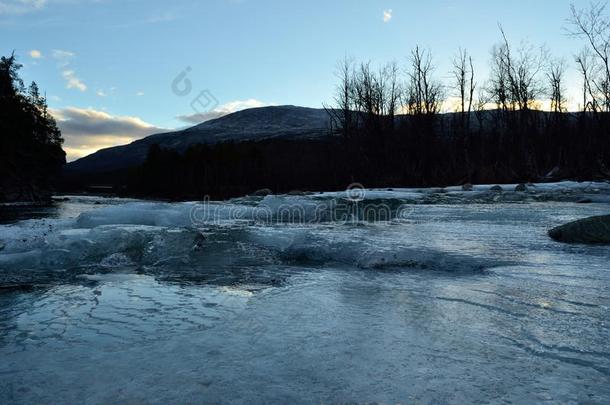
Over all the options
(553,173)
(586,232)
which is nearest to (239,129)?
(553,173)

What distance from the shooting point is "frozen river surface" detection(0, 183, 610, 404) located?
73.8 inches

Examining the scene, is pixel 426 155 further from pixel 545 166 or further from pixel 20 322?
pixel 20 322

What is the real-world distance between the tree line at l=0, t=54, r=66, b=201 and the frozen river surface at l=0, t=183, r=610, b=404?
4165 cm

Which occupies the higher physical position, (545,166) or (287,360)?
(545,166)

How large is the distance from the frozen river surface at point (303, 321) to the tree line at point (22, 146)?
41654 millimetres

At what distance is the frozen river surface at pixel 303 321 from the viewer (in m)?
1.88

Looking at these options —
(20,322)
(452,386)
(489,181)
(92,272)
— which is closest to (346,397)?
(452,386)

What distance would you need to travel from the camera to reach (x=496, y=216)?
30.0ft

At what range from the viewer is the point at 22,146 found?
144 feet

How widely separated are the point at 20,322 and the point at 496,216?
8623 mm

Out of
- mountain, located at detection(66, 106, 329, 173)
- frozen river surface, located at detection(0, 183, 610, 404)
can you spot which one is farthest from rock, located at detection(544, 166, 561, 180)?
mountain, located at detection(66, 106, 329, 173)

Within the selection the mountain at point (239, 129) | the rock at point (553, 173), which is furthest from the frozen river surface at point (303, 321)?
the mountain at point (239, 129)

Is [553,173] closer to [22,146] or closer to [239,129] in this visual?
[22,146]

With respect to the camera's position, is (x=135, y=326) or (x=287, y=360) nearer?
(x=287, y=360)
